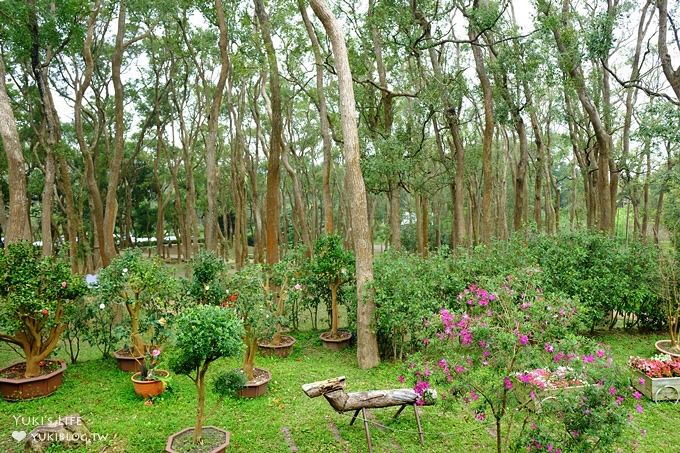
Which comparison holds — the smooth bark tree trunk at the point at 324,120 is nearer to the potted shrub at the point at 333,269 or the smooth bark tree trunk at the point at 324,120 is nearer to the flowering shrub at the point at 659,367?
the potted shrub at the point at 333,269

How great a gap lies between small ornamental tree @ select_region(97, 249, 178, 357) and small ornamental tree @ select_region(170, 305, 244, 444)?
1.96 meters

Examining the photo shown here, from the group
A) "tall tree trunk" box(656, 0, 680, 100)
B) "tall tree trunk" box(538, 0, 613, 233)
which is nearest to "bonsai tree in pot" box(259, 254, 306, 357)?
"tall tree trunk" box(538, 0, 613, 233)

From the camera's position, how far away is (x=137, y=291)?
6602 millimetres

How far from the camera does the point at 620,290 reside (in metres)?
8.91

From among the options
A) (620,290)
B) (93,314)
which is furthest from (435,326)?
(620,290)

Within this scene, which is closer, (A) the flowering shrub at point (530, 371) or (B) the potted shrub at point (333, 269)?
(A) the flowering shrub at point (530, 371)

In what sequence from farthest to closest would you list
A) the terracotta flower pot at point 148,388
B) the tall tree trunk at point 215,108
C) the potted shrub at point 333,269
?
the tall tree trunk at point 215,108 → the potted shrub at point 333,269 → the terracotta flower pot at point 148,388

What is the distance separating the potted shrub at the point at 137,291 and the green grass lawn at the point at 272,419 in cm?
79

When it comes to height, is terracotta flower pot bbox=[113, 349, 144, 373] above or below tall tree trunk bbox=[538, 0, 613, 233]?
below

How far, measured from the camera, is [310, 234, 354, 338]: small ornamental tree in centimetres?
884

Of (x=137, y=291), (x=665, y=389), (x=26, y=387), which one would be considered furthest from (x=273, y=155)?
(x=665, y=389)

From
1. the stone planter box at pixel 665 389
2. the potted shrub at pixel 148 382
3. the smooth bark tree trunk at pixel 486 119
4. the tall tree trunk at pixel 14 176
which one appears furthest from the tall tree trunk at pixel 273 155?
the stone planter box at pixel 665 389

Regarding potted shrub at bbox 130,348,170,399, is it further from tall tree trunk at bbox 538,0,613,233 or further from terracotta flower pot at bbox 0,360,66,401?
tall tree trunk at bbox 538,0,613,233

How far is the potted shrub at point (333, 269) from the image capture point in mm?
8844
